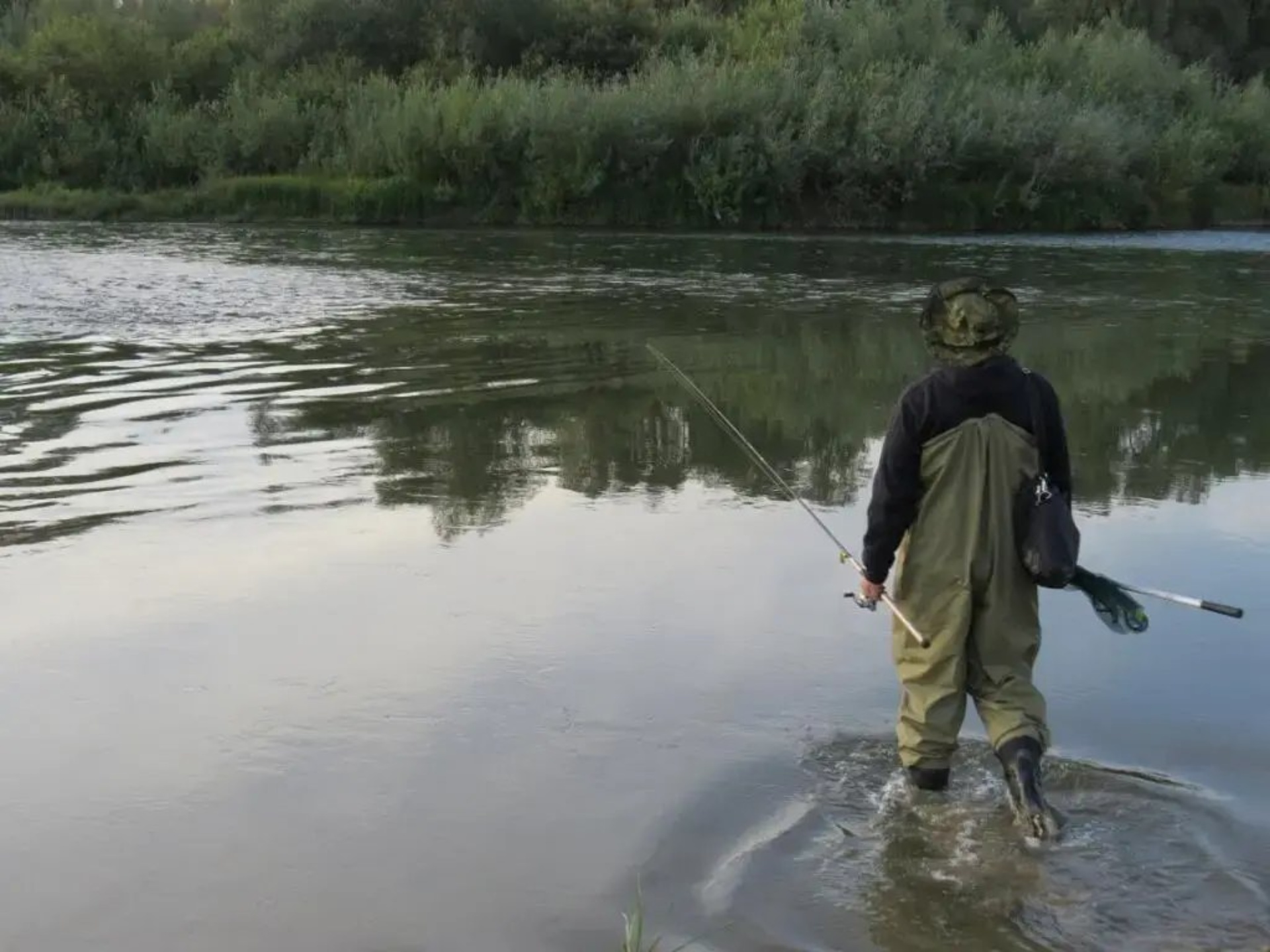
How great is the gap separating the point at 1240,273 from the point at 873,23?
22.6 metres

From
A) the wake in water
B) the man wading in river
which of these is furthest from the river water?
the man wading in river

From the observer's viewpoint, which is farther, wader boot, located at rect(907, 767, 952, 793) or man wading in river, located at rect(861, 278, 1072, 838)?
wader boot, located at rect(907, 767, 952, 793)

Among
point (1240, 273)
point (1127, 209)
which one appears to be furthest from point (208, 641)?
point (1127, 209)

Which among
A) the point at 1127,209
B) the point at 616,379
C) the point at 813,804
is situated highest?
the point at 813,804

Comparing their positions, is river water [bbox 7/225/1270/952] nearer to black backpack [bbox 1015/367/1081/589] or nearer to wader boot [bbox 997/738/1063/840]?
wader boot [bbox 997/738/1063/840]

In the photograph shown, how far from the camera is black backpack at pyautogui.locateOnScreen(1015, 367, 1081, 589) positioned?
4570 millimetres

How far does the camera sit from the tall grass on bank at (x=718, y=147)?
39312 millimetres

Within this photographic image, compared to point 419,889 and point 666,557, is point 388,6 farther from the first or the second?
point 419,889

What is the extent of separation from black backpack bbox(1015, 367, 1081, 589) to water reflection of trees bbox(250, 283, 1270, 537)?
4.14 metres

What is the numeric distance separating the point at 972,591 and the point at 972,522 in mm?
215

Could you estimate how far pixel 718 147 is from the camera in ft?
128

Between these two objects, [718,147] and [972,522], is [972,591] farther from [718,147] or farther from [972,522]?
[718,147]

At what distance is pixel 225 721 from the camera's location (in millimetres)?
5578

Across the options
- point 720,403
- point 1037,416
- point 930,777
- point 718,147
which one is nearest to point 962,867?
point 930,777
